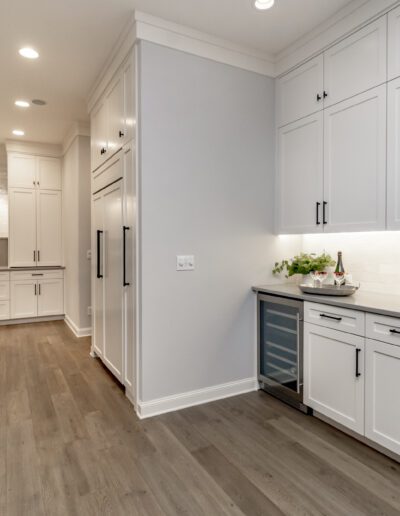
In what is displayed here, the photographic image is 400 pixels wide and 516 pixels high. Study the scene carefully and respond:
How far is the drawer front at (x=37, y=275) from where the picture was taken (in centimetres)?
564

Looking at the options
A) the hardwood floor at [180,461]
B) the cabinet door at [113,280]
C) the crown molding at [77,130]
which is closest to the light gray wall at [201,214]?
the hardwood floor at [180,461]

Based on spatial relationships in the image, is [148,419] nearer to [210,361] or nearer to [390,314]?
[210,361]

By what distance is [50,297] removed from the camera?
5.87 m

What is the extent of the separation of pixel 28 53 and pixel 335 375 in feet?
11.5

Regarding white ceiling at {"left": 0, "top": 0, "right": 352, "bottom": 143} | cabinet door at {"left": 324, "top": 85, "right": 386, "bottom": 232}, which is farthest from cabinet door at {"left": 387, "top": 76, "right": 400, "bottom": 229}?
white ceiling at {"left": 0, "top": 0, "right": 352, "bottom": 143}

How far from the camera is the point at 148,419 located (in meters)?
2.63

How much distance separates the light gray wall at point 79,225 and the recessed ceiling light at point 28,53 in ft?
5.64

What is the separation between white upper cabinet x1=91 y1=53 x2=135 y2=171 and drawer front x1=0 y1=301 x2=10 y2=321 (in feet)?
9.85

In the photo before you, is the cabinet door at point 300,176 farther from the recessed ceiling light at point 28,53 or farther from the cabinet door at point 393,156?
the recessed ceiling light at point 28,53

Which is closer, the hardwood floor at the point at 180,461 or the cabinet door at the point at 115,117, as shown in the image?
the hardwood floor at the point at 180,461

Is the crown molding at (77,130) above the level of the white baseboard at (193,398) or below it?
above

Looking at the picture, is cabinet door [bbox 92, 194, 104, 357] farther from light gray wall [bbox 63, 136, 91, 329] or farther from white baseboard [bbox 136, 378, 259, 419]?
white baseboard [bbox 136, 378, 259, 419]

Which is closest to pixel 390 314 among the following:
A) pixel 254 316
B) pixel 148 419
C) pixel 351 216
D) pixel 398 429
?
pixel 398 429

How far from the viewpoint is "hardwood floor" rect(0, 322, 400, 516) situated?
1.78 metres
